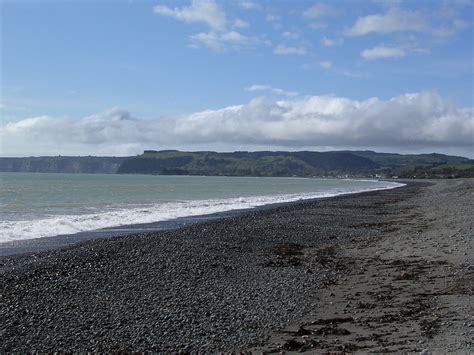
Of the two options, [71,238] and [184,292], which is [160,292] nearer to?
[184,292]

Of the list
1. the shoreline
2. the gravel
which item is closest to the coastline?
the gravel

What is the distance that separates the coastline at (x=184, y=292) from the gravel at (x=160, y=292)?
0.02 m

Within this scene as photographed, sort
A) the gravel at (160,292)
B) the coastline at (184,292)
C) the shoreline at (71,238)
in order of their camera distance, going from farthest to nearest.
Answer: the shoreline at (71,238), the gravel at (160,292), the coastline at (184,292)

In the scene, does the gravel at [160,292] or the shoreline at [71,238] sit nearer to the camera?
the gravel at [160,292]

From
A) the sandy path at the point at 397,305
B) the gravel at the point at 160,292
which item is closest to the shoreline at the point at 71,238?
the gravel at the point at 160,292

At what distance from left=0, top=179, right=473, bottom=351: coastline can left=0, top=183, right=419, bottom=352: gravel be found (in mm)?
24

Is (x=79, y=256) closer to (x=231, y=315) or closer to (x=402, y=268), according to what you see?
(x=231, y=315)

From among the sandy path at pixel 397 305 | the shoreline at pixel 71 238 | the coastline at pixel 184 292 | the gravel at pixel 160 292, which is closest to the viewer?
the sandy path at pixel 397 305

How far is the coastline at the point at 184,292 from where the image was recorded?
874 cm

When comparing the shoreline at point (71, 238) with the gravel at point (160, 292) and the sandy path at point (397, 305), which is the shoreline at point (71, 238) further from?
the sandy path at point (397, 305)

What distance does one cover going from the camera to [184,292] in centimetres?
1179

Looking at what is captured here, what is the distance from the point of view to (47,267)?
14484mm

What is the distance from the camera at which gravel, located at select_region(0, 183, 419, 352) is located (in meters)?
8.87

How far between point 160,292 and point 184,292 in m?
0.58
